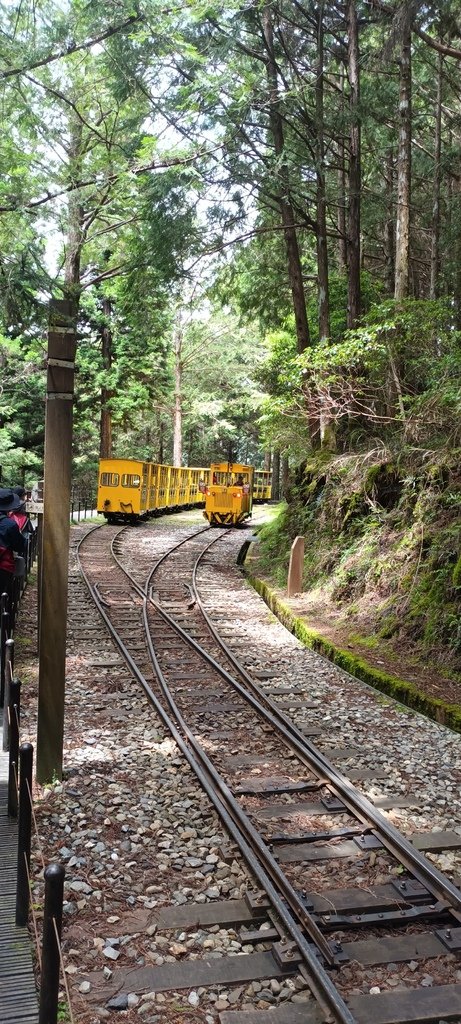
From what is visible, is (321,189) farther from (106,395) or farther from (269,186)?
(106,395)

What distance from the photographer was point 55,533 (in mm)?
5328

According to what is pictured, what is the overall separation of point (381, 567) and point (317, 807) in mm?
5691

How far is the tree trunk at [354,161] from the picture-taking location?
48.8 feet

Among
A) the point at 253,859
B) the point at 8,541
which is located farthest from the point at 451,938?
the point at 8,541

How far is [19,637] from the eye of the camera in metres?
9.64

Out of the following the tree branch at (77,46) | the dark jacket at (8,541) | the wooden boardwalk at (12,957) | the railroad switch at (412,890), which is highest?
the tree branch at (77,46)

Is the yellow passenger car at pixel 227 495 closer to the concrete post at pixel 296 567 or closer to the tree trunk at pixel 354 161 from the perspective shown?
the tree trunk at pixel 354 161

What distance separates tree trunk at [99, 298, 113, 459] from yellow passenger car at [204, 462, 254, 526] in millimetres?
4891

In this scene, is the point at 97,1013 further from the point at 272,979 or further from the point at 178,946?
the point at 272,979

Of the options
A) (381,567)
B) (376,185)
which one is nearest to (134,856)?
(381,567)

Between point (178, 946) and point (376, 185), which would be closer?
point (178, 946)

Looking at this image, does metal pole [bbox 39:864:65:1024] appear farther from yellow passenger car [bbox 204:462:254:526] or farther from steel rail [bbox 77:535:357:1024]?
yellow passenger car [bbox 204:462:254:526]

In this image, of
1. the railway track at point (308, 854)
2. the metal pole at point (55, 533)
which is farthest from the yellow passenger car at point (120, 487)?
the metal pole at point (55, 533)

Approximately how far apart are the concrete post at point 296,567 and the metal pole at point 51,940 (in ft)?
33.3
